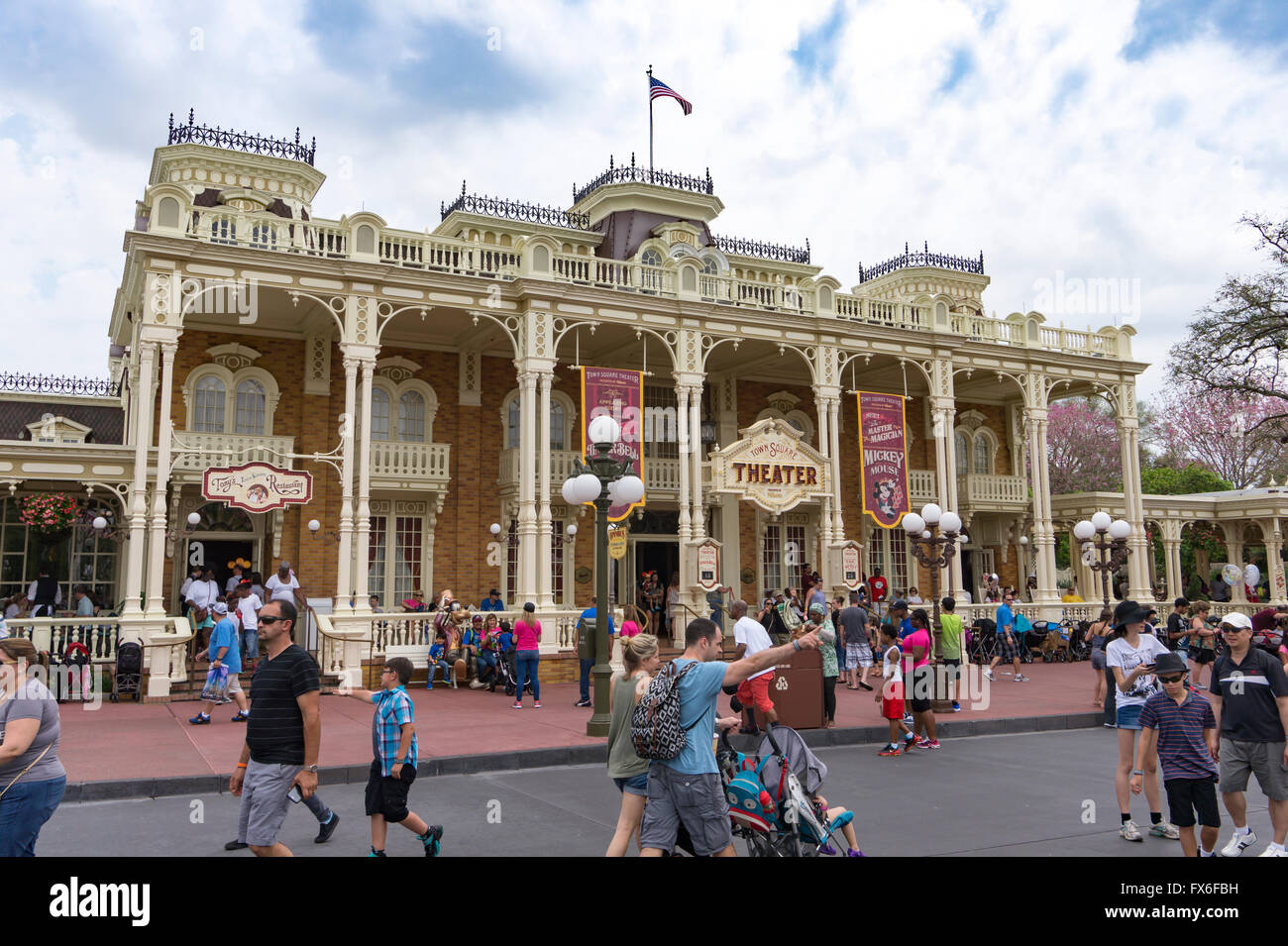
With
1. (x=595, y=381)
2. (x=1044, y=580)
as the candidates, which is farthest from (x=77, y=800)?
(x=1044, y=580)

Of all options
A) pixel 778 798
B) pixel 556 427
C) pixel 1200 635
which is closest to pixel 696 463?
pixel 556 427

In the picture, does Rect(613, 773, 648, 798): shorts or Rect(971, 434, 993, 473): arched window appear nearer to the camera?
Rect(613, 773, 648, 798): shorts

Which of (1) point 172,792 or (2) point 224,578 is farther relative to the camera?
(2) point 224,578

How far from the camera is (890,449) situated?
72.3ft

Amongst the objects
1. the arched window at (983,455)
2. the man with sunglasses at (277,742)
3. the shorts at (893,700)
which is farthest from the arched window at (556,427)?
the man with sunglasses at (277,742)

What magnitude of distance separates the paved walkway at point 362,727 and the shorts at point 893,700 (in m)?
1.45

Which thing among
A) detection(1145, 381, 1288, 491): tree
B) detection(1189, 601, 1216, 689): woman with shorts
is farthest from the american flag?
detection(1145, 381, 1288, 491): tree

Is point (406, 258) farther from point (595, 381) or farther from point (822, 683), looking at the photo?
point (822, 683)

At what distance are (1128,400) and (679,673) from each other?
25.1m

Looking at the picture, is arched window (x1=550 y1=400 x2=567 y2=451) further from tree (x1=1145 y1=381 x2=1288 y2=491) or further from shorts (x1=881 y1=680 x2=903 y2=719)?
tree (x1=1145 y1=381 x2=1288 y2=491)

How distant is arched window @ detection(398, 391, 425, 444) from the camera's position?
68.7 ft

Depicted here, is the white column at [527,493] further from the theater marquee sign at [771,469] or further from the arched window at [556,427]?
the theater marquee sign at [771,469]

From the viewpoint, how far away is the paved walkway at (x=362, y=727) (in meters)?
9.82

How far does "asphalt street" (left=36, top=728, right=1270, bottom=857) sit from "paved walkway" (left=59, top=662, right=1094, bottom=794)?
814 mm
